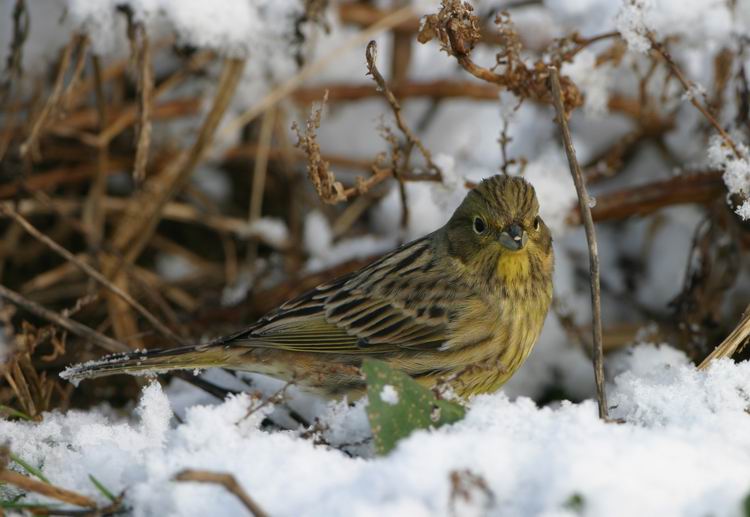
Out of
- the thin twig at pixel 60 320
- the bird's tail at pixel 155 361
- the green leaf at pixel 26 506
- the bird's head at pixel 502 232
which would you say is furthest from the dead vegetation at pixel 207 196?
the green leaf at pixel 26 506

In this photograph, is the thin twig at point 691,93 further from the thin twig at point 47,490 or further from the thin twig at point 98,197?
the thin twig at point 98,197

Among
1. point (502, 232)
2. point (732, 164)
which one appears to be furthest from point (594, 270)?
point (732, 164)

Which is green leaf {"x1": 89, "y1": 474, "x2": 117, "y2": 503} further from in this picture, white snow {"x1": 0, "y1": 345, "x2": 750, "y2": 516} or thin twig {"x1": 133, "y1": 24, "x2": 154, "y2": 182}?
thin twig {"x1": 133, "y1": 24, "x2": 154, "y2": 182}

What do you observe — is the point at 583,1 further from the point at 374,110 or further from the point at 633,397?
the point at 633,397

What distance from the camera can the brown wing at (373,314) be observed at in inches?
127

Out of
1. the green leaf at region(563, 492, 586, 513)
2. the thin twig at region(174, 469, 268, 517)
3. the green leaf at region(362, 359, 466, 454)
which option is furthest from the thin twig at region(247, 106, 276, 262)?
the green leaf at region(563, 492, 586, 513)

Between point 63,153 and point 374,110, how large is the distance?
1.76 m

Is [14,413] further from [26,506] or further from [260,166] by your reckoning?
[260,166]

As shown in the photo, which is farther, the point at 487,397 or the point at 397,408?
the point at 487,397

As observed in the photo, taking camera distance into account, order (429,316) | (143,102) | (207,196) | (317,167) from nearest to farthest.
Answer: (317,167)
(429,316)
(143,102)
(207,196)

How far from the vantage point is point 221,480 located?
1.80 meters

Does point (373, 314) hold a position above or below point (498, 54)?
below

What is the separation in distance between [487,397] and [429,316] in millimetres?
997

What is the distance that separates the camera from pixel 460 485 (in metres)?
1.80
